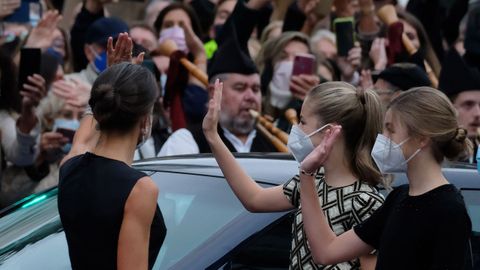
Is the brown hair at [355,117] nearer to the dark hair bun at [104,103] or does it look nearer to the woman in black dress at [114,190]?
the woman in black dress at [114,190]

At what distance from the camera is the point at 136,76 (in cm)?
389

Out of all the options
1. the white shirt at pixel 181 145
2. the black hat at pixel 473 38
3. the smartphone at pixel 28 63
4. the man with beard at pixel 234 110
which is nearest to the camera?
the white shirt at pixel 181 145

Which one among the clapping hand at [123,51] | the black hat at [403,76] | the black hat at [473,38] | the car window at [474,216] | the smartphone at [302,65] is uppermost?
the clapping hand at [123,51]

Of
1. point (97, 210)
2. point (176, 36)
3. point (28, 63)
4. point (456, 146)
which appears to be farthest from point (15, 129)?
point (456, 146)

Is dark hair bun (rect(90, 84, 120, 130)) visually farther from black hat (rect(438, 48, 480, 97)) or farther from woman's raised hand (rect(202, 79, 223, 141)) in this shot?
black hat (rect(438, 48, 480, 97))

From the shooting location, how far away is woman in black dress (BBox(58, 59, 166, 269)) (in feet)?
12.2

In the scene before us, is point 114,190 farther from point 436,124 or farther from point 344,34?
point 344,34

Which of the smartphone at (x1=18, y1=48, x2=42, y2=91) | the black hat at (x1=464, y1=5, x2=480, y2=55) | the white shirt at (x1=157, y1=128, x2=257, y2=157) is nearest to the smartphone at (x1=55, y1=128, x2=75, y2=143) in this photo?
the smartphone at (x1=18, y1=48, x2=42, y2=91)

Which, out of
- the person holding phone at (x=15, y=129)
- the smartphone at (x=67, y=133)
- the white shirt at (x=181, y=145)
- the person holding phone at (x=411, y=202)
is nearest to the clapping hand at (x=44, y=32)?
the person holding phone at (x=15, y=129)

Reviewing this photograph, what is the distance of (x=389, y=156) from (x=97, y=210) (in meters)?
0.91

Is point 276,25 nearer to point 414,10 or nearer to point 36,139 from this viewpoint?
point 414,10

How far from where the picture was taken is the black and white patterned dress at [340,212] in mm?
4184

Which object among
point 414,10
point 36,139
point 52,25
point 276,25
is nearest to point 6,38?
point 52,25

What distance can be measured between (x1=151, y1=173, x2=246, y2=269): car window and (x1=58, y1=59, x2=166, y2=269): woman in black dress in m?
0.53
